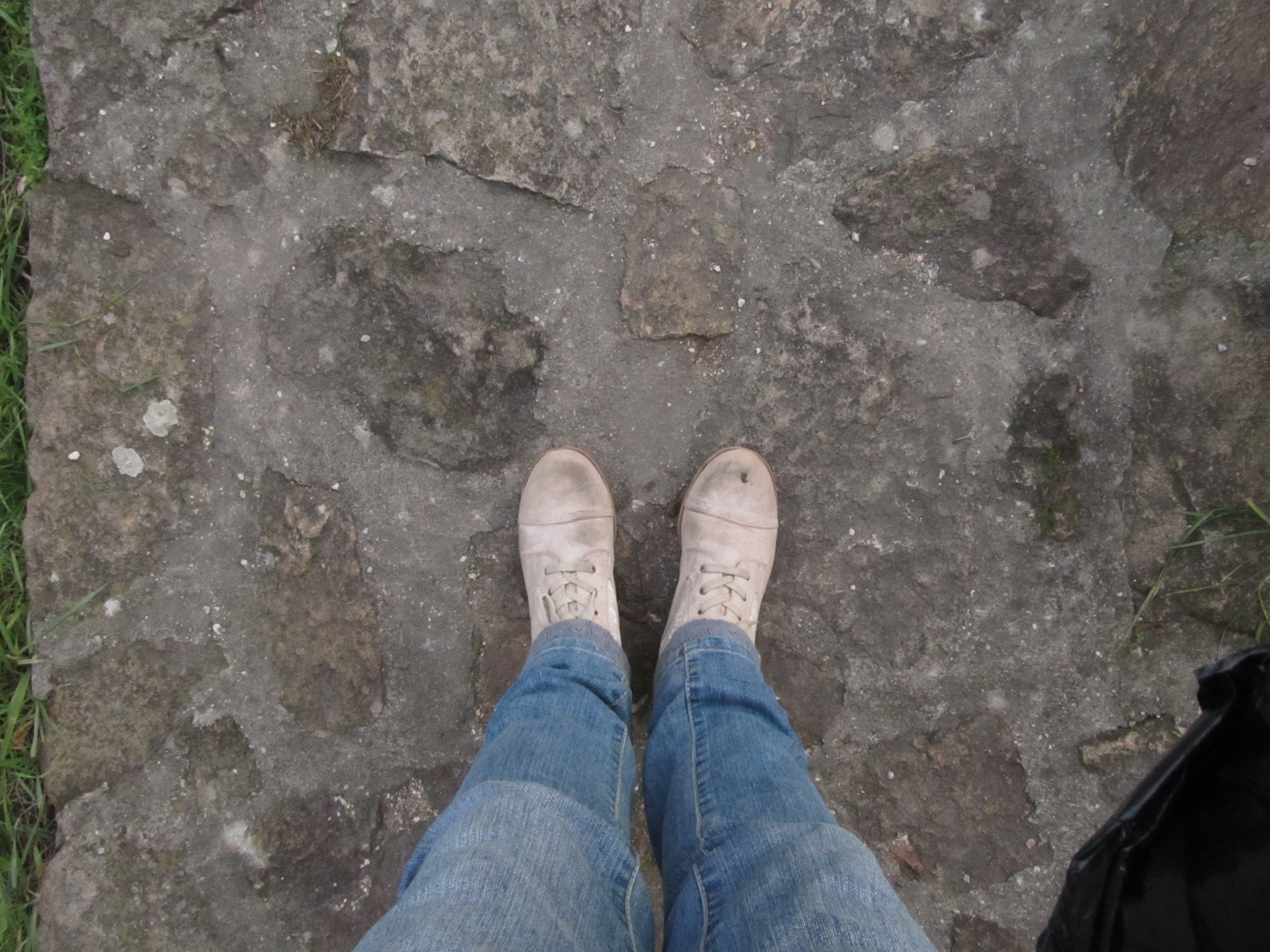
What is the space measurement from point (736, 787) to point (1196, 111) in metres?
1.58

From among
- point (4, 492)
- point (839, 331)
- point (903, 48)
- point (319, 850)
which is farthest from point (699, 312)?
point (4, 492)

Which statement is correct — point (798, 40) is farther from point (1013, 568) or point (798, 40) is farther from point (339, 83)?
point (1013, 568)

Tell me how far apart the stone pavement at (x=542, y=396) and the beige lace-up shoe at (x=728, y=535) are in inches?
3.0

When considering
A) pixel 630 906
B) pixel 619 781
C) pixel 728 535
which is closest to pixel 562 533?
pixel 728 535

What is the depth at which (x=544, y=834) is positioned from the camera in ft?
3.90

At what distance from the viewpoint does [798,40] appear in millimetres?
1562

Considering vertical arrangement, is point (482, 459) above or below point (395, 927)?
above

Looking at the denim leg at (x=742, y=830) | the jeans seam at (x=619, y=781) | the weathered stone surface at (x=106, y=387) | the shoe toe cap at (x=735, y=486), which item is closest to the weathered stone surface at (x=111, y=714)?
the weathered stone surface at (x=106, y=387)

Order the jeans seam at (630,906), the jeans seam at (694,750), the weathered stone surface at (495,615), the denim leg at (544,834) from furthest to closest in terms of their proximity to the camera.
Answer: the weathered stone surface at (495,615) < the jeans seam at (694,750) < the jeans seam at (630,906) < the denim leg at (544,834)

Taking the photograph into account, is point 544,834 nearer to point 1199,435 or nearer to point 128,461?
point 128,461

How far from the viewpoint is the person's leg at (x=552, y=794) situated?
1055mm

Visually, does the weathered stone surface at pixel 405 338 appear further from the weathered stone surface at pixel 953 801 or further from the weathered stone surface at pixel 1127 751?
the weathered stone surface at pixel 1127 751

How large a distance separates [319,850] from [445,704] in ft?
1.36

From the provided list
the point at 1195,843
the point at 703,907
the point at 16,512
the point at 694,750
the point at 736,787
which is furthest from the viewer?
the point at 16,512
